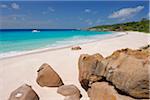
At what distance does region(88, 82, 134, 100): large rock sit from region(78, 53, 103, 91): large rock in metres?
0.32

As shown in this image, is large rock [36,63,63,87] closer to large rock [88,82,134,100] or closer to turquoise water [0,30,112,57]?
large rock [88,82,134,100]

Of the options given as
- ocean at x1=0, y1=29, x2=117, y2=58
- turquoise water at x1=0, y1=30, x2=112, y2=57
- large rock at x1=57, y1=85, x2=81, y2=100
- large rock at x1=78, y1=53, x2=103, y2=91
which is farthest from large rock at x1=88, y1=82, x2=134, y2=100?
turquoise water at x1=0, y1=30, x2=112, y2=57

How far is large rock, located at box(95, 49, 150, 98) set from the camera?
15.4 feet

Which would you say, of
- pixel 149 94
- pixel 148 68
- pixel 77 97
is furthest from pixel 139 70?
pixel 77 97

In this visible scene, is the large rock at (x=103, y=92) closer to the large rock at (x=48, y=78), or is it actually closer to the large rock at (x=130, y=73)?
the large rock at (x=130, y=73)

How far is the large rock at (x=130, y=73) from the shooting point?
15.4 feet

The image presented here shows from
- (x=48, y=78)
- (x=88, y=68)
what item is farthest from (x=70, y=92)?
(x=48, y=78)

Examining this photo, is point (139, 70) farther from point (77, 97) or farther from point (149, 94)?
point (77, 97)

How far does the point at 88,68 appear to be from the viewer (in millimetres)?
6629

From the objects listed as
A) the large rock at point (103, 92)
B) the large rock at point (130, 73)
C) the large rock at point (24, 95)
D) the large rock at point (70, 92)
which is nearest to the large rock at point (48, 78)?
the large rock at point (70, 92)

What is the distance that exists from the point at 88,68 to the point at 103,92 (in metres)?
1.16

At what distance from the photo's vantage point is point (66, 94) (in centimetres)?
665

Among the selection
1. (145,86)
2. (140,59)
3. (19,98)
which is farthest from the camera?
(19,98)

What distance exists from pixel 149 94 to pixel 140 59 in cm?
78
